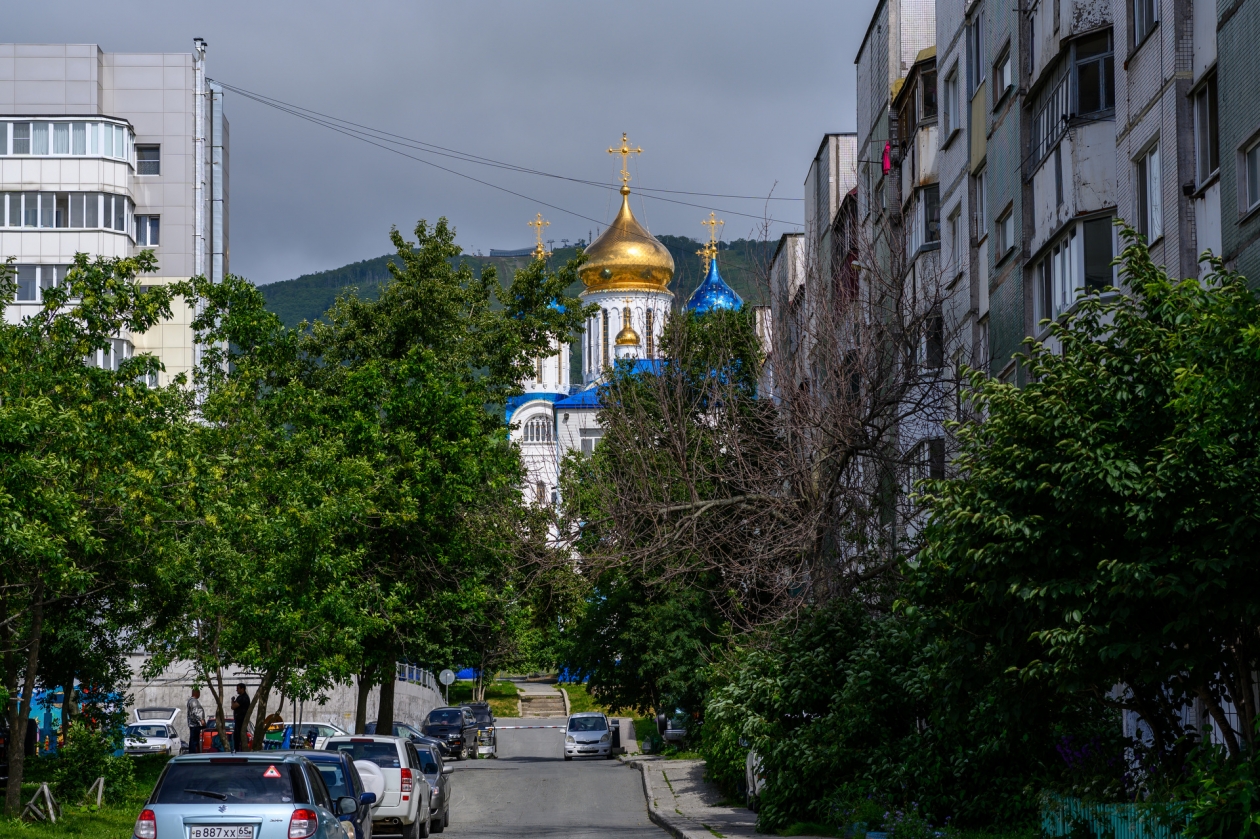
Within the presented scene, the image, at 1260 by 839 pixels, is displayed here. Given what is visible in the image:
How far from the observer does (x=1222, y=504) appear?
11.8 m

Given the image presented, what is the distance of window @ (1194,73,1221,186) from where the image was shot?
56.2 feet

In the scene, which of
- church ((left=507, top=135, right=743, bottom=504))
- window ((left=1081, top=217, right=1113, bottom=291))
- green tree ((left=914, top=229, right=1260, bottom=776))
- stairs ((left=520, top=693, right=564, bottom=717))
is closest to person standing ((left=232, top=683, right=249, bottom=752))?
green tree ((left=914, top=229, right=1260, bottom=776))

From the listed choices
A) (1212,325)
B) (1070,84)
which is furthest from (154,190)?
(1212,325)

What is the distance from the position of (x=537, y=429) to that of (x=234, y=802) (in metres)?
93.4

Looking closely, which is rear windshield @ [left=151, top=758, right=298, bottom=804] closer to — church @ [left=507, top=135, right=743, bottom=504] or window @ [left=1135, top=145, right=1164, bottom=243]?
window @ [left=1135, top=145, right=1164, bottom=243]

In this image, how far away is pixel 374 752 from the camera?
20.7 meters

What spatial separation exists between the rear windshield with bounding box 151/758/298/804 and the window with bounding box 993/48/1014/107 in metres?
17.1

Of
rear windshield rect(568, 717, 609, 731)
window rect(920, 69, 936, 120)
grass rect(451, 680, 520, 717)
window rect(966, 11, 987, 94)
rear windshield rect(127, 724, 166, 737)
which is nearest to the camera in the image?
window rect(966, 11, 987, 94)

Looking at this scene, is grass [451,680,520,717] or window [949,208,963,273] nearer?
window [949,208,963,273]

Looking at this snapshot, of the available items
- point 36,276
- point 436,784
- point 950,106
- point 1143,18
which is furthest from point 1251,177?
point 36,276

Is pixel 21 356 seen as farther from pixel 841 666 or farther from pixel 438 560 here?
pixel 438 560

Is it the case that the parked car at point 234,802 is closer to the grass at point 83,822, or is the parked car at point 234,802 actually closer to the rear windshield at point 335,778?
the rear windshield at point 335,778

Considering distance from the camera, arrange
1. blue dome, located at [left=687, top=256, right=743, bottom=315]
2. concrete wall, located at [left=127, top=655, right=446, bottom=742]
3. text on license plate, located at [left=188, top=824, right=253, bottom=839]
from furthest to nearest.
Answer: blue dome, located at [left=687, top=256, right=743, bottom=315] < concrete wall, located at [left=127, top=655, right=446, bottom=742] < text on license plate, located at [left=188, top=824, right=253, bottom=839]

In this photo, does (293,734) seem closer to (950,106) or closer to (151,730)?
(151,730)
